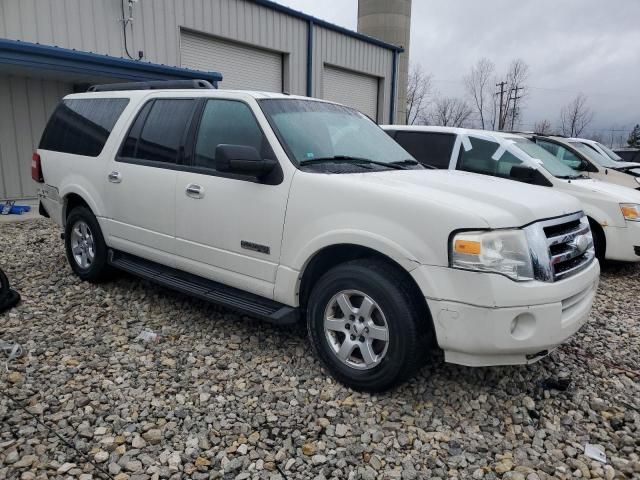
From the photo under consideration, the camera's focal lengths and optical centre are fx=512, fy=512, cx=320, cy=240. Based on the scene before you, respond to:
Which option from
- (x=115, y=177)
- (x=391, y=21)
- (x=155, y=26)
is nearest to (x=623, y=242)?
(x=115, y=177)

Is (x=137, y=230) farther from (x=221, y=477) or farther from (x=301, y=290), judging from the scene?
(x=221, y=477)

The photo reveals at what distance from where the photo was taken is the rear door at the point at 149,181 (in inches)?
166

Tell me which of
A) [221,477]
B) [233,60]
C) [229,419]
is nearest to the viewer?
[221,477]

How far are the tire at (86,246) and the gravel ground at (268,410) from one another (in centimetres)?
70

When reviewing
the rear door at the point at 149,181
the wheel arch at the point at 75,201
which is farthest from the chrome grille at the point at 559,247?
the wheel arch at the point at 75,201

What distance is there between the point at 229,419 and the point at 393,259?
4.38 ft

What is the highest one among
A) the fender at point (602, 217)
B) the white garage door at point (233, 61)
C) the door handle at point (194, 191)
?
the white garage door at point (233, 61)

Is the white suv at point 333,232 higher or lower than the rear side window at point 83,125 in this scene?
lower

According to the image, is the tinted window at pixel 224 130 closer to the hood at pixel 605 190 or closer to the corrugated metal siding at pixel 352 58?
the hood at pixel 605 190

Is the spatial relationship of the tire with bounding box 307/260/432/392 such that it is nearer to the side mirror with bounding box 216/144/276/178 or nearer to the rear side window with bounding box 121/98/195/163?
A: the side mirror with bounding box 216/144/276/178

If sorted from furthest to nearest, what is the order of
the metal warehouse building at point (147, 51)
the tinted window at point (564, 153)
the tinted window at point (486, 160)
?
the metal warehouse building at point (147, 51)
the tinted window at point (564, 153)
the tinted window at point (486, 160)

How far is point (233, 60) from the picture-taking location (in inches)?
555

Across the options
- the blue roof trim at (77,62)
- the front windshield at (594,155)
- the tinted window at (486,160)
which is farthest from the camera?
the front windshield at (594,155)

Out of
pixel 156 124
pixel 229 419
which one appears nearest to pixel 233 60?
pixel 156 124
